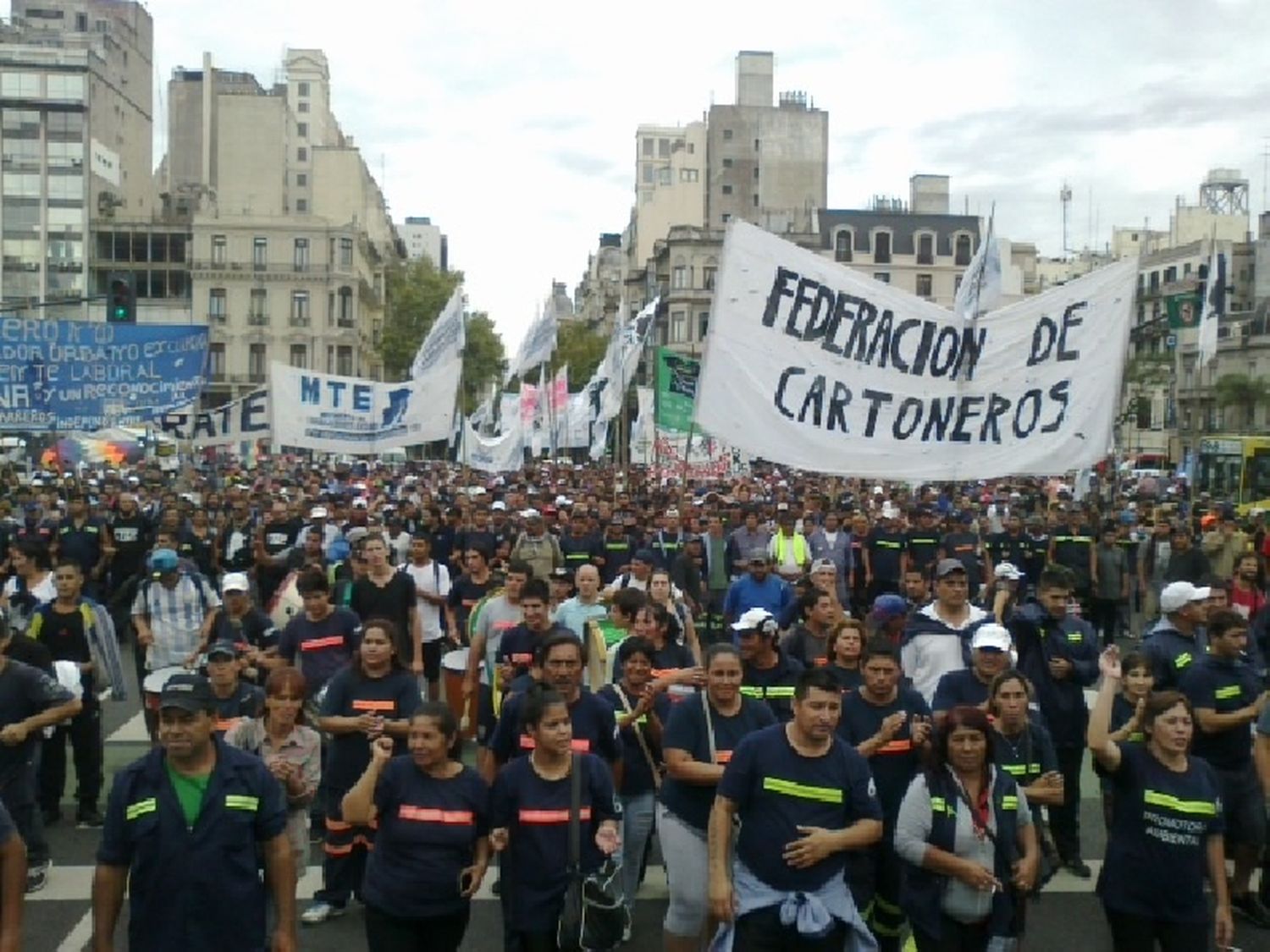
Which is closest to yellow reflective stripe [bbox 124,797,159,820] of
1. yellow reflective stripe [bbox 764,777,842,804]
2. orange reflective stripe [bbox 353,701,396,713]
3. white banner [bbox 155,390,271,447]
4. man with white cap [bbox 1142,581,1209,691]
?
yellow reflective stripe [bbox 764,777,842,804]

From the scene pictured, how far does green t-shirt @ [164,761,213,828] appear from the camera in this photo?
173 inches

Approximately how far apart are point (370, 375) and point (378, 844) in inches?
3774

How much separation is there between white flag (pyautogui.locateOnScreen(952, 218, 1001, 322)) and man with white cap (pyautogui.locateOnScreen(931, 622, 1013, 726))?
319cm

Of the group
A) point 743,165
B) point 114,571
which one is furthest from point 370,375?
point 114,571

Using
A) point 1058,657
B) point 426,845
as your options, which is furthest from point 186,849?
point 1058,657

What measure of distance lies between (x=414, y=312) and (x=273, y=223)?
9225mm

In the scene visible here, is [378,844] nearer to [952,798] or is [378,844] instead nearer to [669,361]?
[952,798]

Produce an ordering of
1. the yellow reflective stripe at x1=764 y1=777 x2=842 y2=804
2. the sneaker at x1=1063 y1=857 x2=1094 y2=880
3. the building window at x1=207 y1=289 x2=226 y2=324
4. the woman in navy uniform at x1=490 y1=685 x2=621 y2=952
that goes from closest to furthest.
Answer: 1. the yellow reflective stripe at x1=764 y1=777 x2=842 y2=804
2. the woman in navy uniform at x1=490 y1=685 x2=621 y2=952
3. the sneaker at x1=1063 y1=857 x2=1094 y2=880
4. the building window at x1=207 y1=289 x2=226 y2=324

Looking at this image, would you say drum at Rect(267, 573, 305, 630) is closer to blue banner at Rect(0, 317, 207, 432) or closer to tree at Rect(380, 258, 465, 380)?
blue banner at Rect(0, 317, 207, 432)

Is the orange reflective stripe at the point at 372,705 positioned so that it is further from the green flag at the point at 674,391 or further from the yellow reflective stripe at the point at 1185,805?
the green flag at the point at 674,391

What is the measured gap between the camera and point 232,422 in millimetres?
23359

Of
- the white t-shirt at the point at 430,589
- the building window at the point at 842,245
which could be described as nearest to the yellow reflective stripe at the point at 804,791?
the white t-shirt at the point at 430,589

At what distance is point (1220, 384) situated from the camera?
65.5 metres

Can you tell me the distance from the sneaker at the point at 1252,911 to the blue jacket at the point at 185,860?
16.1ft
